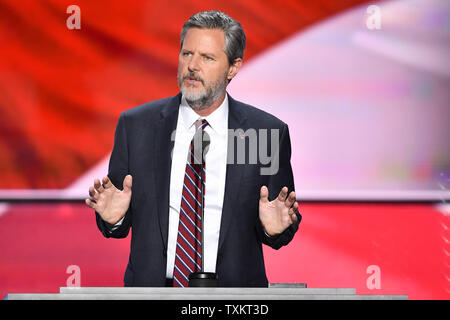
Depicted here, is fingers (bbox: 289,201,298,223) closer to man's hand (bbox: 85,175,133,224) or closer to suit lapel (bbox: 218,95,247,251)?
suit lapel (bbox: 218,95,247,251)

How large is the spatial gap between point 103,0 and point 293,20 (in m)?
1.00

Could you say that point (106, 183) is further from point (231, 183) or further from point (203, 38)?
point (203, 38)

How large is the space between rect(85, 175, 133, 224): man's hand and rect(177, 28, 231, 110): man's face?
0.45 meters

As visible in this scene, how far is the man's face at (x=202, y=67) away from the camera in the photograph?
2.11 metres

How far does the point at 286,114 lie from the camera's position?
10.7 ft

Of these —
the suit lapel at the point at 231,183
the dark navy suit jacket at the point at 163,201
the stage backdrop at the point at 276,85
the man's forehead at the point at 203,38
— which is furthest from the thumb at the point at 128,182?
the stage backdrop at the point at 276,85

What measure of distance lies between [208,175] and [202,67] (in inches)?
14.5

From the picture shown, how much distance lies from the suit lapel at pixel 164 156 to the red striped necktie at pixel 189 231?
64 millimetres

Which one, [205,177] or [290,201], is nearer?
[290,201]

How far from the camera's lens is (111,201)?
1844mm

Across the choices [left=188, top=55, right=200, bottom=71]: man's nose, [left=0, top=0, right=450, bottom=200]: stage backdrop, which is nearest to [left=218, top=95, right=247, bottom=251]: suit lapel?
[left=188, top=55, right=200, bottom=71]: man's nose

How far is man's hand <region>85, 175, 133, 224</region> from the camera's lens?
1.76 m

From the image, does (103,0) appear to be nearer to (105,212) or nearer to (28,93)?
(28,93)

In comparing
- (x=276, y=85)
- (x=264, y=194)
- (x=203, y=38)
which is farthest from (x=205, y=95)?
(x=276, y=85)
